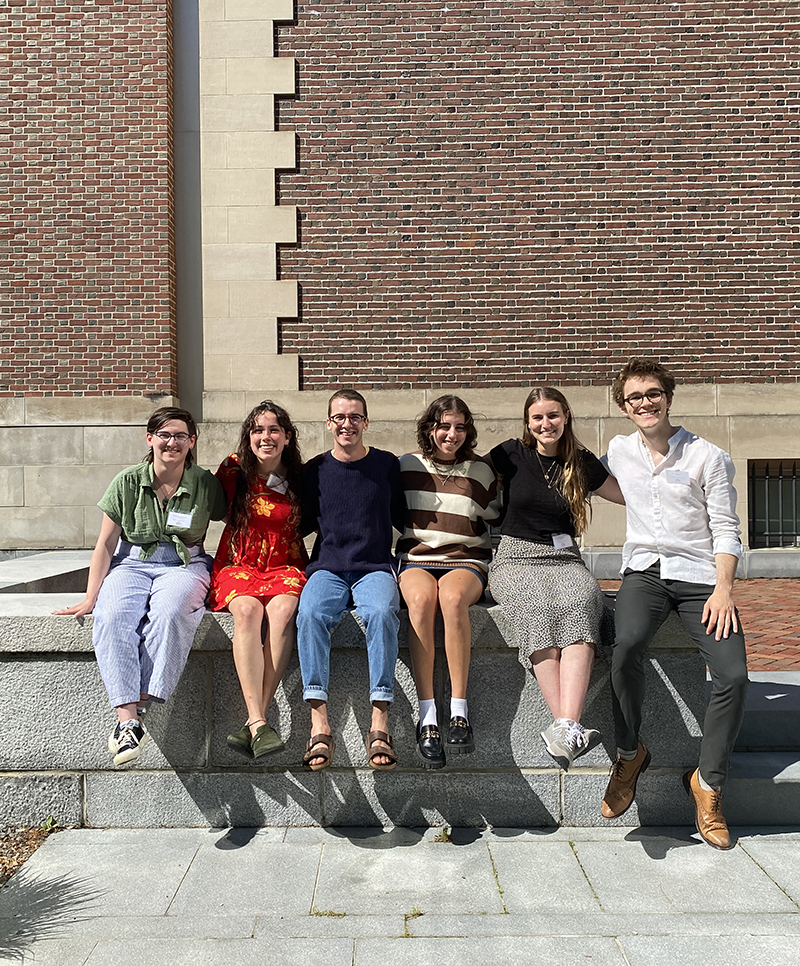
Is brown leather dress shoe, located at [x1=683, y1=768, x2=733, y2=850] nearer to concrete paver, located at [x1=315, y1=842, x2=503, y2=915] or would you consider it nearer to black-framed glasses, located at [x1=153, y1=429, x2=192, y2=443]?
concrete paver, located at [x1=315, y1=842, x2=503, y2=915]

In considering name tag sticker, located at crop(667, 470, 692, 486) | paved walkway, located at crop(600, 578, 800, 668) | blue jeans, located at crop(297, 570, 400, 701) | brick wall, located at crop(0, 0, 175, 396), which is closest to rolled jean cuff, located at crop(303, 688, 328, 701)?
blue jeans, located at crop(297, 570, 400, 701)

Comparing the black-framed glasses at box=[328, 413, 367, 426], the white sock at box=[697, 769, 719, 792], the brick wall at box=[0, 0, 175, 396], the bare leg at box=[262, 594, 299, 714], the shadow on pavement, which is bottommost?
the shadow on pavement

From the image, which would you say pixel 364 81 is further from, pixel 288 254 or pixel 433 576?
pixel 433 576

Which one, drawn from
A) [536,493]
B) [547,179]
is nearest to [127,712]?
[536,493]

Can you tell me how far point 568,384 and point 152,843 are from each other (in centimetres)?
707

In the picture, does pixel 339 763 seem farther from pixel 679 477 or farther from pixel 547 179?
pixel 547 179

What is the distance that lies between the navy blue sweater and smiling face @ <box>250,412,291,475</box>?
0.20 m

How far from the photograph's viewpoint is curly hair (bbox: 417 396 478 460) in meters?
3.90

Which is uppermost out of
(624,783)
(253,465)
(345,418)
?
(345,418)

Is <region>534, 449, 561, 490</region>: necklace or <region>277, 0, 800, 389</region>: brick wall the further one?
<region>277, 0, 800, 389</region>: brick wall

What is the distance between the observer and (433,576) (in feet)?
12.4

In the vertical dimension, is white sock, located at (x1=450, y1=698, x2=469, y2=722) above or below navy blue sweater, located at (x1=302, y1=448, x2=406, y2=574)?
below

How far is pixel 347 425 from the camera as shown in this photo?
393 cm

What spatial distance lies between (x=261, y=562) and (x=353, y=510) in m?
0.49
